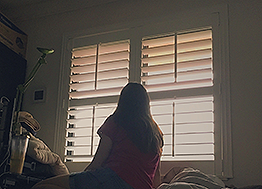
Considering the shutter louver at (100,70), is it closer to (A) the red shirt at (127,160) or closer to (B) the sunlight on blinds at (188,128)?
(B) the sunlight on blinds at (188,128)

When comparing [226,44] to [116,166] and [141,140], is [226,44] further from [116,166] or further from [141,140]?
[116,166]

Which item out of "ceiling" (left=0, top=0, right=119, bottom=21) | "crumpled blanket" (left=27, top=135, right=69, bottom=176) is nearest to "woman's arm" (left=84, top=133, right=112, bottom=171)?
"crumpled blanket" (left=27, top=135, right=69, bottom=176)

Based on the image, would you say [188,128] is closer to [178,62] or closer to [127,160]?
[178,62]

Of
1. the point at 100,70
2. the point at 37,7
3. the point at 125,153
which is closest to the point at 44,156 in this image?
the point at 125,153

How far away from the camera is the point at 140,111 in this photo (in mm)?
2312

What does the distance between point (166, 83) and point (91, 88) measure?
722mm

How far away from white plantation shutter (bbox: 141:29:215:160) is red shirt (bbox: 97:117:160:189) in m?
0.69

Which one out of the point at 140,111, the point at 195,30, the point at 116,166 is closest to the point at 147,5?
the point at 195,30

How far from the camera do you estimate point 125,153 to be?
217cm

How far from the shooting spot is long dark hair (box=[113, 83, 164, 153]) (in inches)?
87.0

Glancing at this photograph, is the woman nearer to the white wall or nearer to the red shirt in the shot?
the red shirt

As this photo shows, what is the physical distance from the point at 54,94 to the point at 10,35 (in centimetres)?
68

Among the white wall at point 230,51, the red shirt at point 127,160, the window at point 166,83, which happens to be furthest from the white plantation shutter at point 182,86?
the red shirt at point 127,160

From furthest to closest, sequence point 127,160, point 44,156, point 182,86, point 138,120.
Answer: point 182,86 → point 44,156 → point 138,120 → point 127,160
